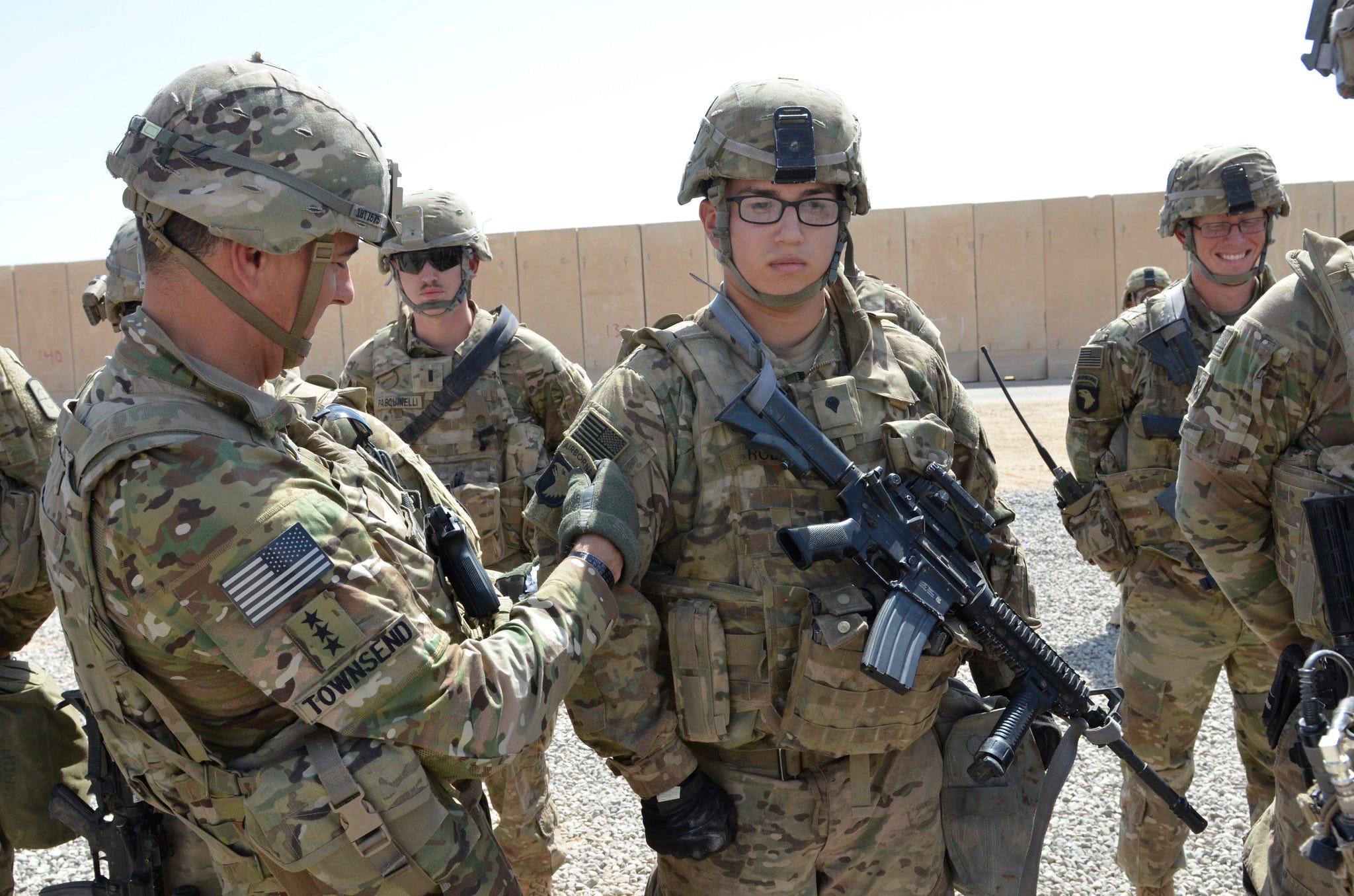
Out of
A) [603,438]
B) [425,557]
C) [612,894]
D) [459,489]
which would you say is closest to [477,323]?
[459,489]

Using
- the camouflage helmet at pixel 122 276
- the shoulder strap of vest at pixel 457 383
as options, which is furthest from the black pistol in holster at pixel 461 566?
the shoulder strap of vest at pixel 457 383

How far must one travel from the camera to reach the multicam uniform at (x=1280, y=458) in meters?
2.61

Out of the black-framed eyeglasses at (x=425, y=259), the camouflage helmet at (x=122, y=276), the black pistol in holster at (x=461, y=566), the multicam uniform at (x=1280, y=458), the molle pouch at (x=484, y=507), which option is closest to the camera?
the black pistol in holster at (x=461, y=566)

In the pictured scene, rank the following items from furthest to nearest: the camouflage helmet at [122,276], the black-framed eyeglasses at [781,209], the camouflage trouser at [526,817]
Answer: the camouflage trouser at [526,817] < the camouflage helmet at [122,276] < the black-framed eyeglasses at [781,209]

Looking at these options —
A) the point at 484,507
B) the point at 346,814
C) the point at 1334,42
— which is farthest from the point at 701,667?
the point at 484,507

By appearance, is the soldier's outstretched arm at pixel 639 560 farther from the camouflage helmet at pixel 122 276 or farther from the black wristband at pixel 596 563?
the camouflage helmet at pixel 122 276

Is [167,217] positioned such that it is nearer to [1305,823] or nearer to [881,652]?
[881,652]

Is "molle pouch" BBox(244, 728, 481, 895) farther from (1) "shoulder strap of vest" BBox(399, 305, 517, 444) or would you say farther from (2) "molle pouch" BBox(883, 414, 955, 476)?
(1) "shoulder strap of vest" BBox(399, 305, 517, 444)

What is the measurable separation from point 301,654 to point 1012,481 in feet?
39.8

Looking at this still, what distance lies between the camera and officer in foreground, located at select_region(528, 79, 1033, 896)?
8.43ft

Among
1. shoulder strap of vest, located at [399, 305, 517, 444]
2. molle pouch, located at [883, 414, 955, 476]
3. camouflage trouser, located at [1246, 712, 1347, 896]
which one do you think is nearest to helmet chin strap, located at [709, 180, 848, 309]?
molle pouch, located at [883, 414, 955, 476]

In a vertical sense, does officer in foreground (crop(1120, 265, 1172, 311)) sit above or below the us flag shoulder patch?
above

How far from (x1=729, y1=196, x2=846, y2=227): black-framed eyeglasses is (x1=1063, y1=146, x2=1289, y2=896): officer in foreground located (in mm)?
2188

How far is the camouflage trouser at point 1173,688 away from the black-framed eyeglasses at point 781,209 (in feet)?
7.89
